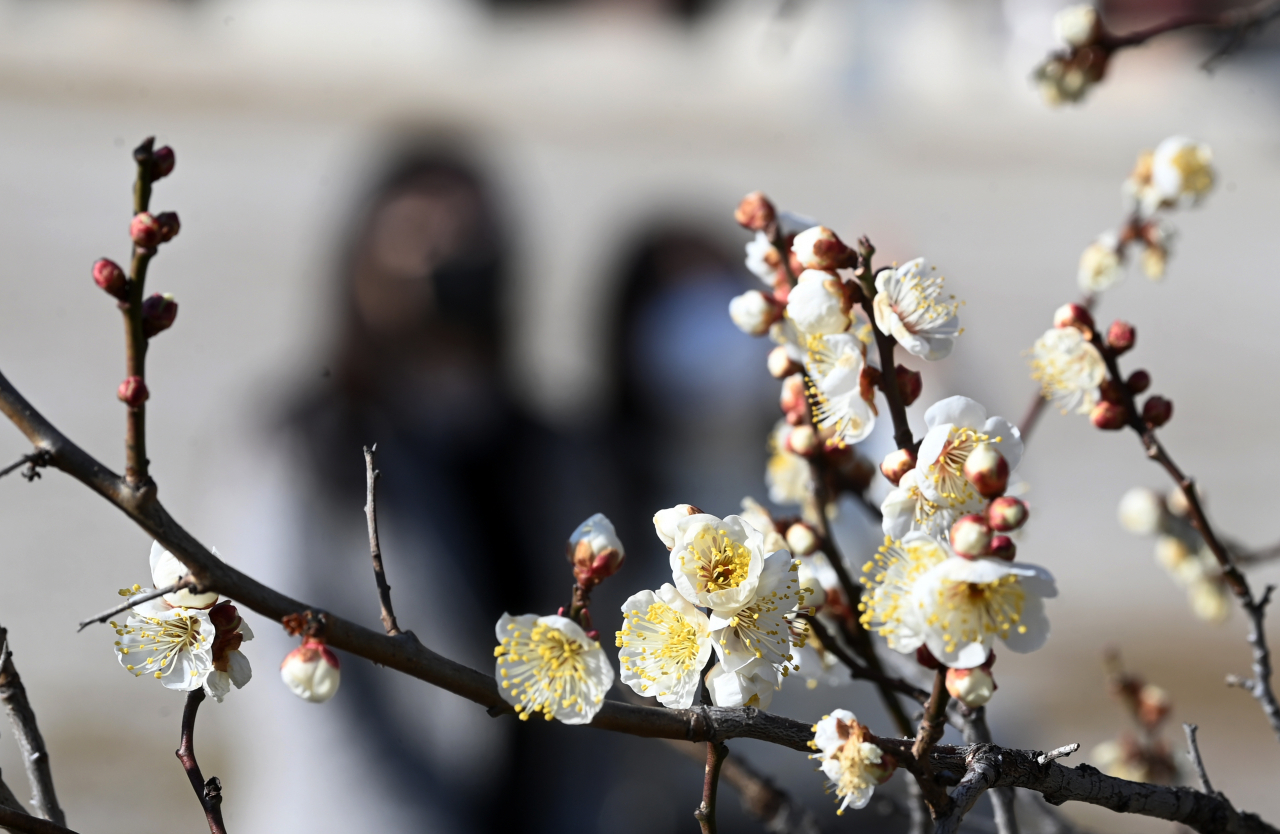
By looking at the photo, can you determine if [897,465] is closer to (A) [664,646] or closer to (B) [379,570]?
(A) [664,646]

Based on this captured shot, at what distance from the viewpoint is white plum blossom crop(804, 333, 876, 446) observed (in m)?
0.73

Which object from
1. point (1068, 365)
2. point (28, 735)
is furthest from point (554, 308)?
point (28, 735)

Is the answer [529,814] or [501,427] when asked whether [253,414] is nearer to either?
[501,427]

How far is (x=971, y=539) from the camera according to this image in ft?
1.90

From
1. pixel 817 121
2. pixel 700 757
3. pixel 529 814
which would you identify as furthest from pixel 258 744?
pixel 817 121

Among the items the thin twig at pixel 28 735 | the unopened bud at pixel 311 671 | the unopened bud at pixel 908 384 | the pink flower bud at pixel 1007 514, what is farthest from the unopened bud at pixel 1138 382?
the thin twig at pixel 28 735

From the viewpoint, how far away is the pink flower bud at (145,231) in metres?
0.60

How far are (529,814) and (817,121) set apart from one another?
10778 mm

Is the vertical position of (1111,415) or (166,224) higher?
(1111,415)

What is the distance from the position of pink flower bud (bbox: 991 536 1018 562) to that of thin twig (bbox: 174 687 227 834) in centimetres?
43

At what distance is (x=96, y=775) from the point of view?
338 cm

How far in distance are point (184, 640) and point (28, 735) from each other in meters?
0.14

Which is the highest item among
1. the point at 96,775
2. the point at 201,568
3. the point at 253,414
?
the point at 253,414

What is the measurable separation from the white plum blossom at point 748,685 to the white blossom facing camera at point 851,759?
0.15 feet
